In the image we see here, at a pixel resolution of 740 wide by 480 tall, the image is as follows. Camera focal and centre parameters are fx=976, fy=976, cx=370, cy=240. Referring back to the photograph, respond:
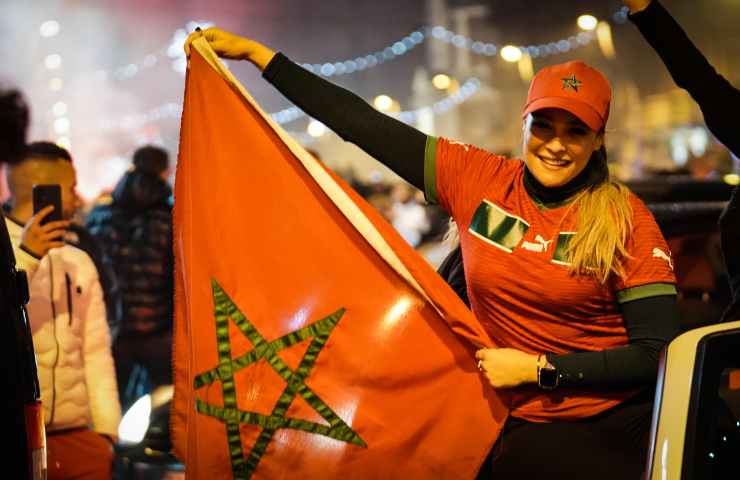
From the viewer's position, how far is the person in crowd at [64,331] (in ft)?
13.3

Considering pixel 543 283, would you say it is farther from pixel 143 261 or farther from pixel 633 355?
pixel 143 261

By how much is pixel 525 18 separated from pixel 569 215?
42944mm

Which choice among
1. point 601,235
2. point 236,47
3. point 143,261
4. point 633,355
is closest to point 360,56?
point 143,261

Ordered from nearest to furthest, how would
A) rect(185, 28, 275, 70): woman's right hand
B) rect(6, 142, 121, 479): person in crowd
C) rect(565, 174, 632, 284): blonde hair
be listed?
rect(565, 174, 632, 284): blonde hair → rect(185, 28, 275, 70): woman's right hand → rect(6, 142, 121, 479): person in crowd

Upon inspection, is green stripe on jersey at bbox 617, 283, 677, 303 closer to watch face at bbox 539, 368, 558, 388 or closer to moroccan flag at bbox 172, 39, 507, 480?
watch face at bbox 539, 368, 558, 388

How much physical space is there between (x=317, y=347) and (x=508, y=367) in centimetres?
64

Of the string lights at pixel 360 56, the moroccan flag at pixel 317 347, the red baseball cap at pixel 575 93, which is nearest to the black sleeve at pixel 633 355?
the moroccan flag at pixel 317 347

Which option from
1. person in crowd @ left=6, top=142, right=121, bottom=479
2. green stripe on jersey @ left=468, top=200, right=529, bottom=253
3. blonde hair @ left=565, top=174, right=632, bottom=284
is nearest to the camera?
blonde hair @ left=565, top=174, right=632, bottom=284

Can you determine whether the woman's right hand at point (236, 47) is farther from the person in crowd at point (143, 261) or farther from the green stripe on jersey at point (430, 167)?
the person in crowd at point (143, 261)

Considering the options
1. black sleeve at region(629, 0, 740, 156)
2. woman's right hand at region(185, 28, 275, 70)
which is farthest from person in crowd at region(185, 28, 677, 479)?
woman's right hand at region(185, 28, 275, 70)

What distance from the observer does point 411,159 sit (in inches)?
131

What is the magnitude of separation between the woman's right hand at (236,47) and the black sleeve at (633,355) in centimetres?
147

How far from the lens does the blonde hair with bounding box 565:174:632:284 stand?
294 cm

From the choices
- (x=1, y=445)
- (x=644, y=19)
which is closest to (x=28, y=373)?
(x=1, y=445)
